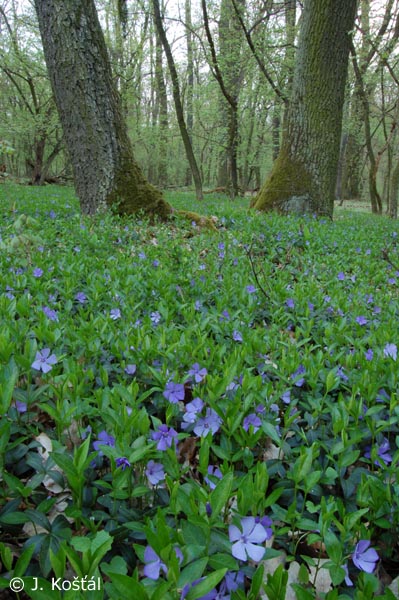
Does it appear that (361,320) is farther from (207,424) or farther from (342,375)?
(207,424)

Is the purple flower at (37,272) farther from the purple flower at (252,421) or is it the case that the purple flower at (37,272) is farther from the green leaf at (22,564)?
the green leaf at (22,564)

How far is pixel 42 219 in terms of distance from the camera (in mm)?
6309

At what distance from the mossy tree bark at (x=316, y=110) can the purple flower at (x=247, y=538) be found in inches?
283

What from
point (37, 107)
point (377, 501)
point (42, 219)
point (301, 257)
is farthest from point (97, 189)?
point (37, 107)

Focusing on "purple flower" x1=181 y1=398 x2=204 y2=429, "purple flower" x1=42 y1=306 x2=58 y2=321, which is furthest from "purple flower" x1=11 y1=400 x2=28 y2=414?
"purple flower" x1=42 y1=306 x2=58 y2=321

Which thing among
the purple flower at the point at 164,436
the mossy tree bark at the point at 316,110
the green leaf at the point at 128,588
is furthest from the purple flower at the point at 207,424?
the mossy tree bark at the point at 316,110

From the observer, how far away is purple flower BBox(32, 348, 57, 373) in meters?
1.70

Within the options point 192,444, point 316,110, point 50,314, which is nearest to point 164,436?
point 192,444

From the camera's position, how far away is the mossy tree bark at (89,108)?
18.9ft

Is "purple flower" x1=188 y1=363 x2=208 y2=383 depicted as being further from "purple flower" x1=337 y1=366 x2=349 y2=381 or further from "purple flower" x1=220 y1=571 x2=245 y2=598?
"purple flower" x1=220 y1=571 x2=245 y2=598

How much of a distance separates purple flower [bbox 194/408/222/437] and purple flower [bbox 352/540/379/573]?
1.90 feet

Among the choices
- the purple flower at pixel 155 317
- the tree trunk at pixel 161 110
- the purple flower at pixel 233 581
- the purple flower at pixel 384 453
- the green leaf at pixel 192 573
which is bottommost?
the purple flower at pixel 233 581

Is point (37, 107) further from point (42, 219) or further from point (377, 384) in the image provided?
point (377, 384)

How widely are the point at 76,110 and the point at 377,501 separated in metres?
6.21
